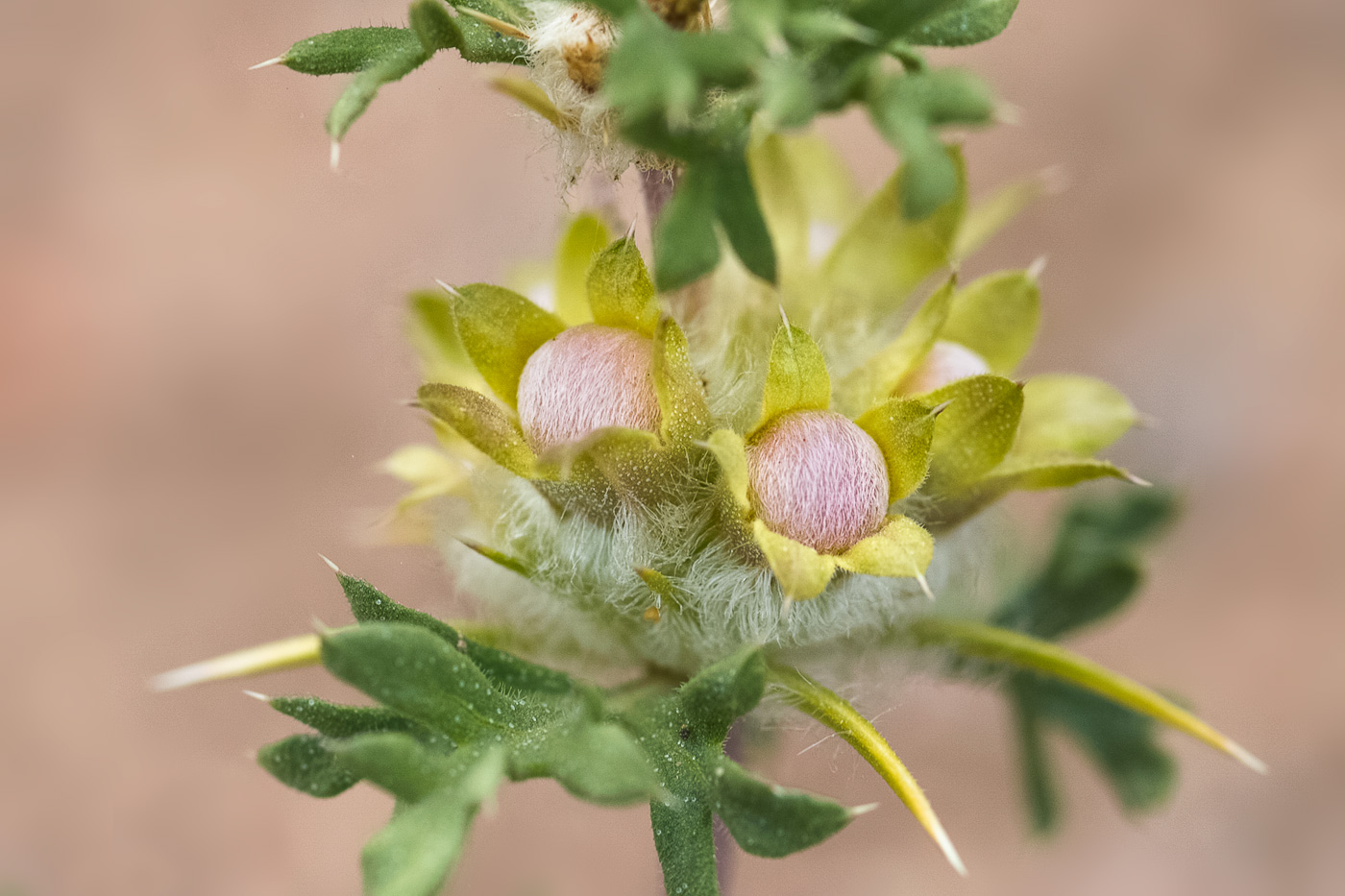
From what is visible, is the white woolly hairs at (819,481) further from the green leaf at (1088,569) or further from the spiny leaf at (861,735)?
the green leaf at (1088,569)

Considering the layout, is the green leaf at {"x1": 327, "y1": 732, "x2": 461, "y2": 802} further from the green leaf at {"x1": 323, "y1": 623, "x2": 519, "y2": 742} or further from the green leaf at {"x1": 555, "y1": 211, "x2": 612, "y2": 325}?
the green leaf at {"x1": 555, "y1": 211, "x2": 612, "y2": 325}

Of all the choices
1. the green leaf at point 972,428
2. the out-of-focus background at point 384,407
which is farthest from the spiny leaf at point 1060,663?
the out-of-focus background at point 384,407

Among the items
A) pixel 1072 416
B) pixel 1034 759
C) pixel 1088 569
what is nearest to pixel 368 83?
pixel 1072 416

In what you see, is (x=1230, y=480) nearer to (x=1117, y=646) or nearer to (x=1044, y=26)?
(x=1117, y=646)

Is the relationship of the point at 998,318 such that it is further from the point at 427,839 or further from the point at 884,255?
the point at 427,839

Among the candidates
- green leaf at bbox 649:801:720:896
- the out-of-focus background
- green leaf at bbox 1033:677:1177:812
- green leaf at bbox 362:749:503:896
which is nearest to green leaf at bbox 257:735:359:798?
green leaf at bbox 362:749:503:896
